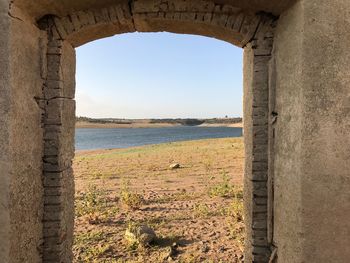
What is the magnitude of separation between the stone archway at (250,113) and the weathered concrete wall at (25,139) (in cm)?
1

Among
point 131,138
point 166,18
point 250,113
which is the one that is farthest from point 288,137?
point 131,138

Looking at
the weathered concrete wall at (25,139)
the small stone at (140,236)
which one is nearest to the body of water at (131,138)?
the small stone at (140,236)

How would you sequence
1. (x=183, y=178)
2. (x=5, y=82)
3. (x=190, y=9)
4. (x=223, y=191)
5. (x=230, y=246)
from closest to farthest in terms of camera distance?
(x=5, y=82) < (x=190, y=9) < (x=230, y=246) < (x=223, y=191) < (x=183, y=178)

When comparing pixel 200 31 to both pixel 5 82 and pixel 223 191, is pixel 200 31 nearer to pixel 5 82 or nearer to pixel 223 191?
pixel 5 82

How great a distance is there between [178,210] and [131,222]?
1.30 meters

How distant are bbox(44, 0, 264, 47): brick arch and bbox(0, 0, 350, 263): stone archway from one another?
11 millimetres

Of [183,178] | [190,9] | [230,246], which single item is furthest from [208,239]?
[183,178]

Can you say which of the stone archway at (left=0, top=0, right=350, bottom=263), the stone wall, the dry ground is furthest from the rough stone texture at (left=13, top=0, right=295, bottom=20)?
the dry ground

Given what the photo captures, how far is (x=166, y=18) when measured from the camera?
369 centimetres

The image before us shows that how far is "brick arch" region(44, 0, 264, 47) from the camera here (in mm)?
3615

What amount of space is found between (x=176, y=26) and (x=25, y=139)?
7.03 ft

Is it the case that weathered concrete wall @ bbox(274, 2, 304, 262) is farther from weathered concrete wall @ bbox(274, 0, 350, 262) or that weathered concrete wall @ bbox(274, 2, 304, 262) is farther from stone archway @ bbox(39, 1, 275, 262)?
stone archway @ bbox(39, 1, 275, 262)

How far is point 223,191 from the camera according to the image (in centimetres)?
892

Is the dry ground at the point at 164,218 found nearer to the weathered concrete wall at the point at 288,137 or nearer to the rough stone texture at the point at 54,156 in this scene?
the rough stone texture at the point at 54,156
